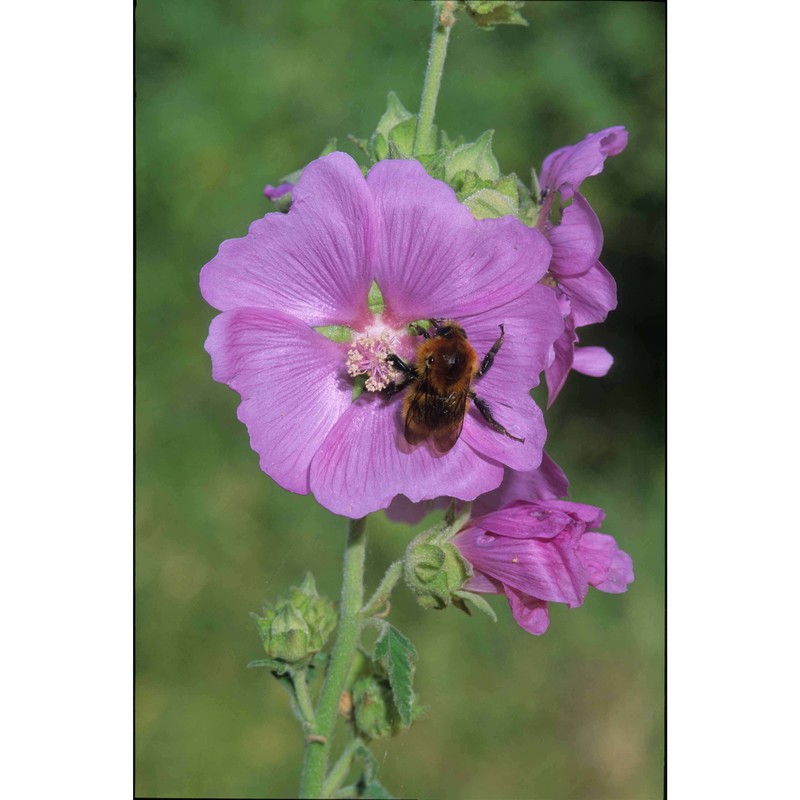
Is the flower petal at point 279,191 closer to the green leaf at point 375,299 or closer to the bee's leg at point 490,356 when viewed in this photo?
the green leaf at point 375,299

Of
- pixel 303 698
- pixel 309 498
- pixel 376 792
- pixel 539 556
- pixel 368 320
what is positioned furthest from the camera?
pixel 309 498

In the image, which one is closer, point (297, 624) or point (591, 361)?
point (297, 624)

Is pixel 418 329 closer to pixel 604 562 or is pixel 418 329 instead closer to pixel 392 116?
pixel 392 116

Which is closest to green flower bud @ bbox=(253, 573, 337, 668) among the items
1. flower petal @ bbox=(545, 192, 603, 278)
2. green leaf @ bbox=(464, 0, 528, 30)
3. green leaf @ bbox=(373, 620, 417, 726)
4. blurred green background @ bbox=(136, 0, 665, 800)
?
green leaf @ bbox=(373, 620, 417, 726)

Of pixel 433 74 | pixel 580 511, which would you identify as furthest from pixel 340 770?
pixel 433 74

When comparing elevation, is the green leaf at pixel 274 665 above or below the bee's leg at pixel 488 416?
below

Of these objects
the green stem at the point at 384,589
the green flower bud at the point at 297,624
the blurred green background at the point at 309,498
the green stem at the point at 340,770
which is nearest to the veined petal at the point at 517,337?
the green stem at the point at 384,589
